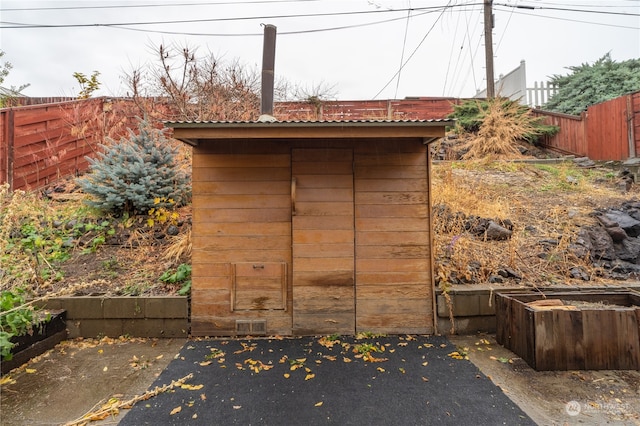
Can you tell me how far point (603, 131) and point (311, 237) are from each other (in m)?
7.98

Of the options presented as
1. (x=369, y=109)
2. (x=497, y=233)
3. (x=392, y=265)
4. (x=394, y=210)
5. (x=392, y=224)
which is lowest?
(x=392, y=265)

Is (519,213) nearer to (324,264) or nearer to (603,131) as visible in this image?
(324,264)

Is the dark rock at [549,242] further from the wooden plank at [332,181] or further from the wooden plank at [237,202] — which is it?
the wooden plank at [237,202]

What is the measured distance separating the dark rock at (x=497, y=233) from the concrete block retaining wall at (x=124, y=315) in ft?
12.1

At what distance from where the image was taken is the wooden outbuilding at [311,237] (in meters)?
3.08

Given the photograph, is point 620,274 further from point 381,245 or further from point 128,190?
point 128,190

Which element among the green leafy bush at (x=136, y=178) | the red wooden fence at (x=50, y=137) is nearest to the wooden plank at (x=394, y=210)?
the green leafy bush at (x=136, y=178)

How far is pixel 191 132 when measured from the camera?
2.65 meters

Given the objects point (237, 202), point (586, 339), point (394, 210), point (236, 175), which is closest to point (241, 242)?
point (237, 202)

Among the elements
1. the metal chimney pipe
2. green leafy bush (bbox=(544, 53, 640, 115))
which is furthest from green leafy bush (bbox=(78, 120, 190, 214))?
green leafy bush (bbox=(544, 53, 640, 115))

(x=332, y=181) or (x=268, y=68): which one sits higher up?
(x=268, y=68)

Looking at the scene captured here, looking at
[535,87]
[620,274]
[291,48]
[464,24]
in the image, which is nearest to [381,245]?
[620,274]

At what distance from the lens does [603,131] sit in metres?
7.01

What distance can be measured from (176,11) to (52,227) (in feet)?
20.3
